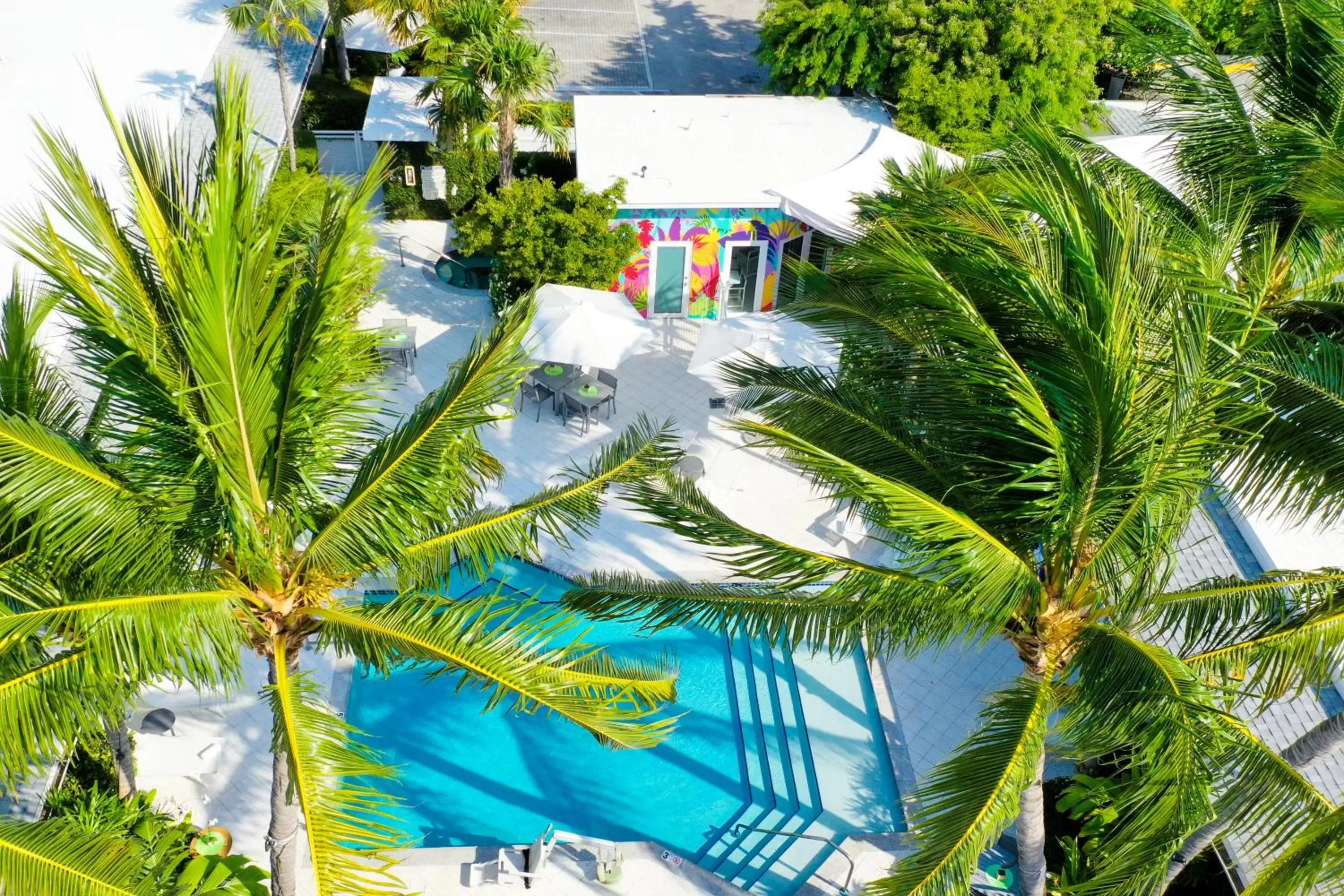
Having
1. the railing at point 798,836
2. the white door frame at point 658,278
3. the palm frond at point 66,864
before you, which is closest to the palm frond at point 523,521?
the palm frond at point 66,864

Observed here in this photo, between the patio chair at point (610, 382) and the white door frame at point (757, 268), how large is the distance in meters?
3.43

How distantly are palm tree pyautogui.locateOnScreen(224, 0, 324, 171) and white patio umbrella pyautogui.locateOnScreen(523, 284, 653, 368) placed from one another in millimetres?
6912

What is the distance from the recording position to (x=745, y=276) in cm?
2216

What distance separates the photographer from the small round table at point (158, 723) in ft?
42.3

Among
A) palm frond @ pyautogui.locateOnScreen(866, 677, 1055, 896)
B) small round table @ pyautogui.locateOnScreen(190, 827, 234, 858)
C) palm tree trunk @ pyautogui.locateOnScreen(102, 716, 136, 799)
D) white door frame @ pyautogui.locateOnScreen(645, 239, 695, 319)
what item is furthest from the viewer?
white door frame @ pyautogui.locateOnScreen(645, 239, 695, 319)

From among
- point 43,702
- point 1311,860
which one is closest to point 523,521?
point 43,702

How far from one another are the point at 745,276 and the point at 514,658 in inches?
597

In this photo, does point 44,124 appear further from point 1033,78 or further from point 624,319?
point 1033,78

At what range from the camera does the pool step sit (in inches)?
518

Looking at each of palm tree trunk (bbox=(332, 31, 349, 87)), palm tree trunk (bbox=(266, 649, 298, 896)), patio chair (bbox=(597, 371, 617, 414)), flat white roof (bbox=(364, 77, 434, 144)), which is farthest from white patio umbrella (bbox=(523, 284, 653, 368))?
palm tree trunk (bbox=(332, 31, 349, 87))

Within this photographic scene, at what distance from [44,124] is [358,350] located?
48.9 feet

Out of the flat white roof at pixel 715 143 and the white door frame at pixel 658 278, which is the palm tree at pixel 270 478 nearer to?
the flat white roof at pixel 715 143

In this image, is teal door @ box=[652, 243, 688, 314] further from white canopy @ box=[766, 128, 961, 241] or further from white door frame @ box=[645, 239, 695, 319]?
white canopy @ box=[766, 128, 961, 241]

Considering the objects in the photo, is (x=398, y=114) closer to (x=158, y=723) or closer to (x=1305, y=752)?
(x=158, y=723)
